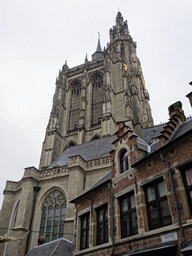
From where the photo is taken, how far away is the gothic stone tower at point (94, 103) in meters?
31.5

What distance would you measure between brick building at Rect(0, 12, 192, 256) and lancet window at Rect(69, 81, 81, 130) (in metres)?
0.20

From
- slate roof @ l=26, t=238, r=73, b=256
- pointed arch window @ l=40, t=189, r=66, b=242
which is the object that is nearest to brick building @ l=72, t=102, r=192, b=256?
slate roof @ l=26, t=238, r=73, b=256

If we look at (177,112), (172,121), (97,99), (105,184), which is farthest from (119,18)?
(105,184)

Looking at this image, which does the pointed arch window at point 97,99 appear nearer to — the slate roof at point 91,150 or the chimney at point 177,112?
the slate roof at point 91,150

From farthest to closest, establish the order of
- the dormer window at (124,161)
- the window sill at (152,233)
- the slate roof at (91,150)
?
the slate roof at (91,150)
the dormer window at (124,161)
the window sill at (152,233)

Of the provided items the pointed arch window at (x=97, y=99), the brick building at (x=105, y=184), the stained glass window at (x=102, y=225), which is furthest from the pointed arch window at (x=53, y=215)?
the pointed arch window at (x=97, y=99)

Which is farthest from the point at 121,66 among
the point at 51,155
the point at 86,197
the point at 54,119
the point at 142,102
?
the point at 86,197

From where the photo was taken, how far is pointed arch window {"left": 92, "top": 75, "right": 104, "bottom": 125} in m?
35.8

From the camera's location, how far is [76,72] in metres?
43.1

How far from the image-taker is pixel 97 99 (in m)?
38.0

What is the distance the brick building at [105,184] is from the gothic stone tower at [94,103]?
0.56 feet

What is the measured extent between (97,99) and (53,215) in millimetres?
24347

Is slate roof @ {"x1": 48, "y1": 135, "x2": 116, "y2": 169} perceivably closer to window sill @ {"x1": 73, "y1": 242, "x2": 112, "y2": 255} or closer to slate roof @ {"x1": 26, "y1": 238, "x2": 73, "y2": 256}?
slate roof @ {"x1": 26, "y1": 238, "x2": 73, "y2": 256}

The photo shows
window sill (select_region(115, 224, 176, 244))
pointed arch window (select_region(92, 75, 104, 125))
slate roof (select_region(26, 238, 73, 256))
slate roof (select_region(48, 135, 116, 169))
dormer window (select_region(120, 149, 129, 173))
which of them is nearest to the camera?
window sill (select_region(115, 224, 176, 244))
